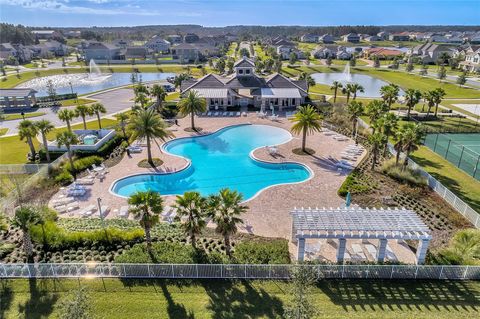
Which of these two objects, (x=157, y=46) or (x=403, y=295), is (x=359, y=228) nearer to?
(x=403, y=295)

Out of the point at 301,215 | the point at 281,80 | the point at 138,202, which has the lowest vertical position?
the point at 301,215

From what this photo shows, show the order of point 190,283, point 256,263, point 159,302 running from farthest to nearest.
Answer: point 256,263 → point 190,283 → point 159,302

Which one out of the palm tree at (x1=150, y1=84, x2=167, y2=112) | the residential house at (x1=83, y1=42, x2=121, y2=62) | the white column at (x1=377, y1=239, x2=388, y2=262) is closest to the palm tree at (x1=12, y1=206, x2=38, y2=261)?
the white column at (x1=377, y1=239, x2=388, y2=262)

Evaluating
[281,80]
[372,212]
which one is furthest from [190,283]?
[281,80]

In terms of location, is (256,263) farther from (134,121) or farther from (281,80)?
(281,80)

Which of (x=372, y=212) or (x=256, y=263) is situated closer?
(x=256, y=263)

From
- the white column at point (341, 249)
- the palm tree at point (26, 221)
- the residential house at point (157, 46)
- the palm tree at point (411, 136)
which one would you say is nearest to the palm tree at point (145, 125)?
the palm tree at point (26, 221)

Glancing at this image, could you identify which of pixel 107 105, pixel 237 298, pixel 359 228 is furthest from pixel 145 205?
pixel 107 105

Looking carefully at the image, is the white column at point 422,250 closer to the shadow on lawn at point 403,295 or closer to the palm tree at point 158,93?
the shadow on lawn at point 403,295
